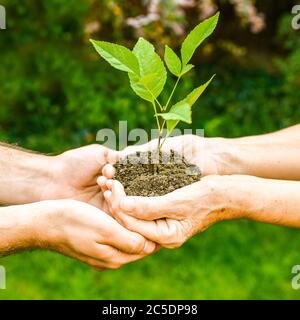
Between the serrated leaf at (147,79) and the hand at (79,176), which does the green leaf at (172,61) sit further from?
the hand at (79,176)

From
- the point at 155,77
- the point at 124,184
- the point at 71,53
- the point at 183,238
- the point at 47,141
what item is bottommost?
the point at 183,238

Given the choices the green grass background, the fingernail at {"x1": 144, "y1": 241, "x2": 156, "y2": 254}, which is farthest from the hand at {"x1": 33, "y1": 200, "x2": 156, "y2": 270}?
the green grass background

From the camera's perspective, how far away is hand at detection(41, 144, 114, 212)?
244cm

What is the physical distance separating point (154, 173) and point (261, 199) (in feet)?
1.18

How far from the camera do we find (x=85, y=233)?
6.89 feet

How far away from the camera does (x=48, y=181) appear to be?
8.27 feet

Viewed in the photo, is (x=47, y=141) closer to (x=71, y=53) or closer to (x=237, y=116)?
(x=71, y=53)

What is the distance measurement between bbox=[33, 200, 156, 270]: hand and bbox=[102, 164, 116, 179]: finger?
21 cm

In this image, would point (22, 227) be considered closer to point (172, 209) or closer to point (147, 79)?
point (172, 209)

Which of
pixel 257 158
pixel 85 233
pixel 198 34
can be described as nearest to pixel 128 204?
pixel 85 233

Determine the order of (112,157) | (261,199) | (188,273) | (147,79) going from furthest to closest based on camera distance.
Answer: (188,273), (112,157), (261,199), (147,79)

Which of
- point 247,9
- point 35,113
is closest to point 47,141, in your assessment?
point 35,113

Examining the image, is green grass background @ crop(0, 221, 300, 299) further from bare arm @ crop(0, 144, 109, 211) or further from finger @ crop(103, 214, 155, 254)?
finger @ crop(103, 214, 155, 254)

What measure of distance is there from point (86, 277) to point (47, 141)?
1.27 meters
